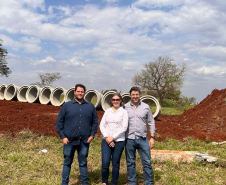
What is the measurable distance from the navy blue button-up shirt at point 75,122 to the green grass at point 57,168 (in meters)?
1.11

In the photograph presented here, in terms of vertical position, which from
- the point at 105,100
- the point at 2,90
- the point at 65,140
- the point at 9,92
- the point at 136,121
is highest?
the point at 2,90

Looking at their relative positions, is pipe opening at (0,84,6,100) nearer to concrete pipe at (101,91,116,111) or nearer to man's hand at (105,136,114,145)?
concrete pipe at (101,91,116,111)

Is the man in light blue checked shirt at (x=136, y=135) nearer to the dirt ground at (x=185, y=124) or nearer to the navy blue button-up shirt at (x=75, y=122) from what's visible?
the navy blue button-up shirt at (x=75, y=122)

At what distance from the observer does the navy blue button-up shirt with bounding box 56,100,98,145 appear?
358 cm

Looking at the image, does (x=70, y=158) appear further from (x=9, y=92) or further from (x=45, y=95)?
(x=9, y=92)

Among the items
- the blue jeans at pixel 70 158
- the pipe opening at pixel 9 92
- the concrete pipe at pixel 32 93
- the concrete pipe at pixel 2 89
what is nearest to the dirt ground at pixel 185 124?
the blue jeans at pixel 70 158

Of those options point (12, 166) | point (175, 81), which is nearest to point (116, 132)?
point (12, 166)

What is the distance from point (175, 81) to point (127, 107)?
25528 mm

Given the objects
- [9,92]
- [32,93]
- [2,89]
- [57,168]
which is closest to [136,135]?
[57,168]

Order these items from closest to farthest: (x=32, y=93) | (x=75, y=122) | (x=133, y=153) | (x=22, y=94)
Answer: (x=75, y=122)
(x=133, y=153)
(x=32, y=93)
(x=22, y=94)

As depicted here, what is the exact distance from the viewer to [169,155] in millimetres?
5391

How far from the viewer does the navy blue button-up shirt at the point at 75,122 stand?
358 centimetres

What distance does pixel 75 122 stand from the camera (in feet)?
11.8

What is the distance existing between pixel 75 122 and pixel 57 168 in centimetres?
180
